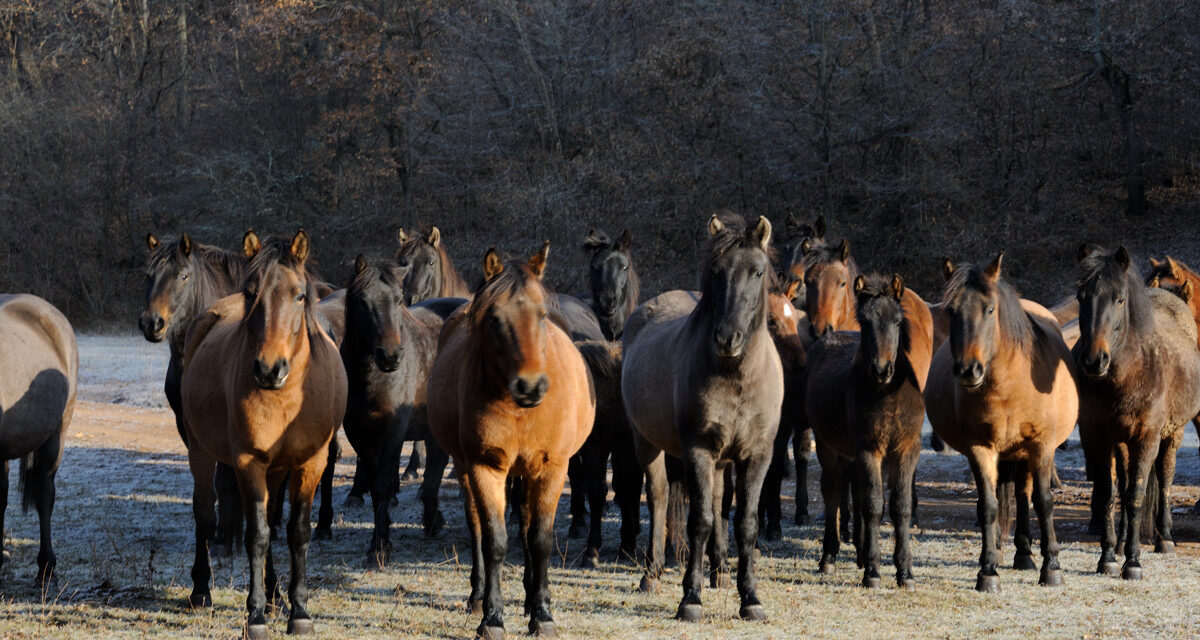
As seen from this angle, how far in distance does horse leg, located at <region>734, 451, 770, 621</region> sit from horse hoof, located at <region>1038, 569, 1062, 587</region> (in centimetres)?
202

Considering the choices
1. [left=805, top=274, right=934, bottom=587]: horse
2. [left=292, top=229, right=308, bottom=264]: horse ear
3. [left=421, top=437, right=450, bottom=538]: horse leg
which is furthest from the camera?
[left=421, top=437, right=450, bottom=538]: horse leg

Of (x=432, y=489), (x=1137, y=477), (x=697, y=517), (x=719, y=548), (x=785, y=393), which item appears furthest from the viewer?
(x=785, y=393)

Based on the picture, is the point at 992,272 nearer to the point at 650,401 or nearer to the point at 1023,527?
the point at 1023,527

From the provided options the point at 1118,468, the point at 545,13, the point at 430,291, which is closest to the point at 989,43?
the point at 545,13

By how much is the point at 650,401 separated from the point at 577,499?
7.13 feet

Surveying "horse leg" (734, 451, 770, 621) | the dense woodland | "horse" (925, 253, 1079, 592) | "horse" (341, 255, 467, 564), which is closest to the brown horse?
"horse" (341, 255, 467, 564)

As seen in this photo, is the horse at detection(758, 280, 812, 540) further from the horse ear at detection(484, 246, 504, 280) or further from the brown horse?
the brown horse

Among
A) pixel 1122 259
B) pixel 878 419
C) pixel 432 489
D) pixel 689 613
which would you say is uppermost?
pixel 1122 259

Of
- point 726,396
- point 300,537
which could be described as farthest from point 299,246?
point 726,396

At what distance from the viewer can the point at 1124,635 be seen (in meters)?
5.38

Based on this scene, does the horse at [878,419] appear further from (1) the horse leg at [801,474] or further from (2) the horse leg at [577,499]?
(2) the horse leg at [577,499]

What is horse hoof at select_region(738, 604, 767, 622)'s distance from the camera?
18.6ft

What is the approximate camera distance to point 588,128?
1085 inches

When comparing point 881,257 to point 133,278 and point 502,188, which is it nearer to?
point 502,188
